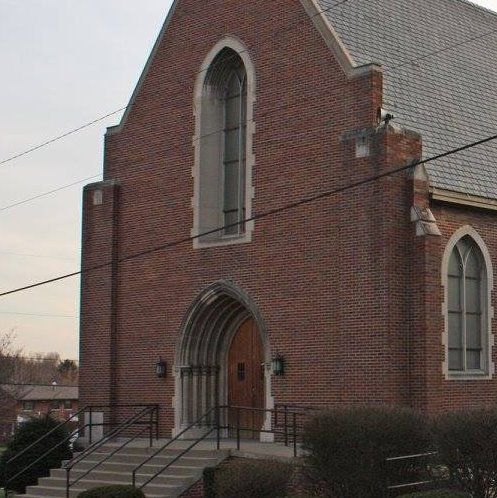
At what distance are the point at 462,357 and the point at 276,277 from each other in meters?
3.99

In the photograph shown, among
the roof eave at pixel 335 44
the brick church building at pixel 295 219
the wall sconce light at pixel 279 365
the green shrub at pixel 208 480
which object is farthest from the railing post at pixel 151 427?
the roof eave at pixel 335 44

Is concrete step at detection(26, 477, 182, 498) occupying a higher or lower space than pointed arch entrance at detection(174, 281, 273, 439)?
lower

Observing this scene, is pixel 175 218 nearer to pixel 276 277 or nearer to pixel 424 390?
pixel 276 277

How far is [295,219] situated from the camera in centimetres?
2189

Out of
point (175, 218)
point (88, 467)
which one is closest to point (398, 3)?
point (175, 218)

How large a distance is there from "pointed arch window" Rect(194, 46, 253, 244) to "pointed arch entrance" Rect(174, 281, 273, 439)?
155 cm

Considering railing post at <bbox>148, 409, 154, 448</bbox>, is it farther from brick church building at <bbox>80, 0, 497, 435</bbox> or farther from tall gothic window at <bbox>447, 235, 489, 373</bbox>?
tall gothic window at <bbox>447, 235, 489, 373</bbox>

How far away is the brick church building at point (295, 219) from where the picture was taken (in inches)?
805

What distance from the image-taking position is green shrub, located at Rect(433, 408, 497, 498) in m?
14.4

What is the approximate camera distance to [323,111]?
21672mm

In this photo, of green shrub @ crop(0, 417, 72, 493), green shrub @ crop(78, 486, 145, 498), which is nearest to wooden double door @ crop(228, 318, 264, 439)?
green shrub @ crop(0, 417, 72, 493)

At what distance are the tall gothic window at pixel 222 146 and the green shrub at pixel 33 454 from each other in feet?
18.1

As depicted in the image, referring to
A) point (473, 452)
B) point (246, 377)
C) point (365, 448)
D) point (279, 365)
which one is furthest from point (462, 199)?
point (473, 452)

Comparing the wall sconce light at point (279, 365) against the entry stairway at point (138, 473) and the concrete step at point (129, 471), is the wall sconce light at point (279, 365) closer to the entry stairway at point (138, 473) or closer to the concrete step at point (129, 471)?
the entry stairway at point (138, 473)
